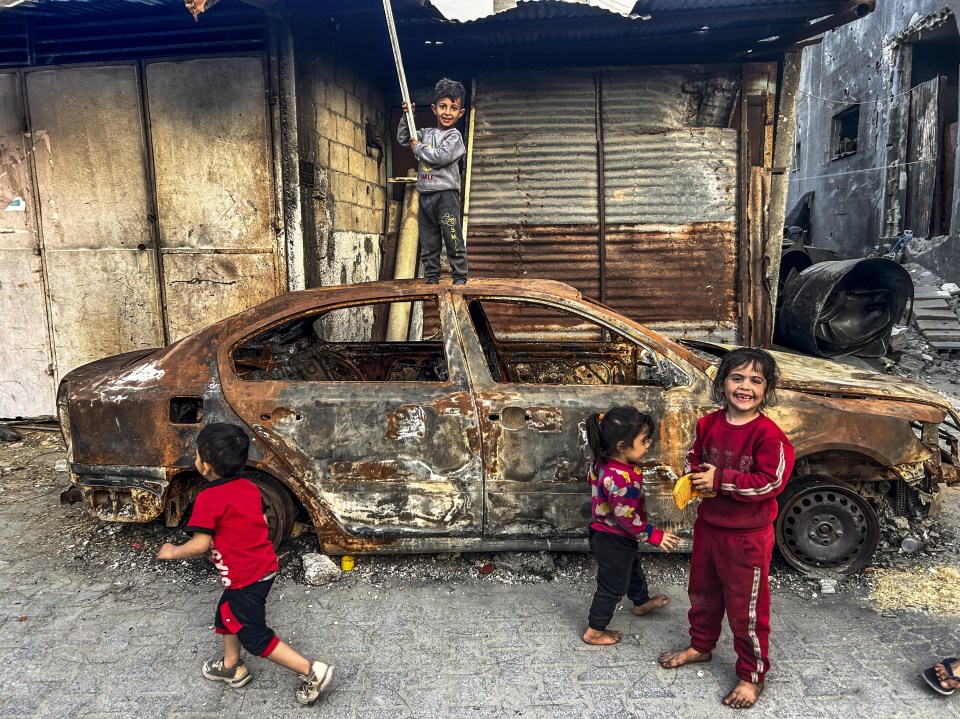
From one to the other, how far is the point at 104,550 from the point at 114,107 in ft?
13.4

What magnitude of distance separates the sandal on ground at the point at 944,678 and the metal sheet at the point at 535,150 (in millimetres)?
5207

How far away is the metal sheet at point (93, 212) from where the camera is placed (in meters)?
5.86

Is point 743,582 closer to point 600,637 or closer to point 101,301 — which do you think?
point 600,637

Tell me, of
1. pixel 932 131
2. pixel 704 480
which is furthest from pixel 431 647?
pixel 932 131

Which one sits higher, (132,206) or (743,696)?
(132,206)

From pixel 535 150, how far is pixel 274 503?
495 cm

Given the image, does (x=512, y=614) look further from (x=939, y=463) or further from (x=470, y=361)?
(x=939, y=463)

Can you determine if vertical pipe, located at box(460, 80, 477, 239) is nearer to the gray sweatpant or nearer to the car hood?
the gray sweatpant

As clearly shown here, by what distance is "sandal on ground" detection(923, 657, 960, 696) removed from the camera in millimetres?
2520

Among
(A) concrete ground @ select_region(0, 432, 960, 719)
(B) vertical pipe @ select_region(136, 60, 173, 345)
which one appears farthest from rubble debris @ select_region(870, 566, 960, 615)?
(B) vertical pipe @ select_region(136, 60, 173, 345)

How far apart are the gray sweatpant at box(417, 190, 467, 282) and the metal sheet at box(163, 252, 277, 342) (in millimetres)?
1991

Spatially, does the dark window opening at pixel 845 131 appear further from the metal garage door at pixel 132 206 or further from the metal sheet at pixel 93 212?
the metal sheet at pixel 93 212

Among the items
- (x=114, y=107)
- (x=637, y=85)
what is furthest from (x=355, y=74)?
(x=637, y=85)

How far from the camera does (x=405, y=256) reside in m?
7.54
